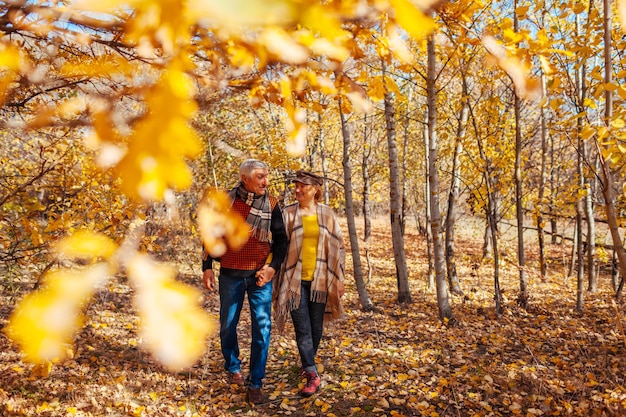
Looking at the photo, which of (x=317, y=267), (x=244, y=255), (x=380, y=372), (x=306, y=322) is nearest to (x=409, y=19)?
(x=244, y=255)

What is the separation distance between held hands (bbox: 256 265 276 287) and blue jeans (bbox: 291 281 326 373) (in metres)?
0.36

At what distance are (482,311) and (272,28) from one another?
6209mm

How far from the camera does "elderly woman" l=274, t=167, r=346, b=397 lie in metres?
3.27

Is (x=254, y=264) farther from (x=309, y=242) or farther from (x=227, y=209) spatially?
(x=227, y=209)

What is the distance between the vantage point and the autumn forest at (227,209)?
2.53 feet

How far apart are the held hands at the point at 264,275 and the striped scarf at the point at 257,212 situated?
0.22 m

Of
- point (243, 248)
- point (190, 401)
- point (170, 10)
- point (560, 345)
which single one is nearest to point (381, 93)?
point (170, 10)

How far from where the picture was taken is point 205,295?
6.80 m

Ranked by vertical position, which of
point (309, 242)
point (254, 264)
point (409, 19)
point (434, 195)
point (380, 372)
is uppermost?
point (434, 195)

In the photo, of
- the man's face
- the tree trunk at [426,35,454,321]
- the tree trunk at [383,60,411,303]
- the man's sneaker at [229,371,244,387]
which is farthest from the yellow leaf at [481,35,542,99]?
the tree trunk at [383,60,411,303]

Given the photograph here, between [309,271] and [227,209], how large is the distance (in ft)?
7.12

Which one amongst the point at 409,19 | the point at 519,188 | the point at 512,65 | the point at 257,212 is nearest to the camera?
the point at 409,19

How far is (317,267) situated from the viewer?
3.34m

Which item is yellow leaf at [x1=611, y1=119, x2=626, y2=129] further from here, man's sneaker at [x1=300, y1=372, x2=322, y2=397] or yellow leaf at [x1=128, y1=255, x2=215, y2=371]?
man's sneaker at [x1=300, y1=372, x2=322, y2=397]
